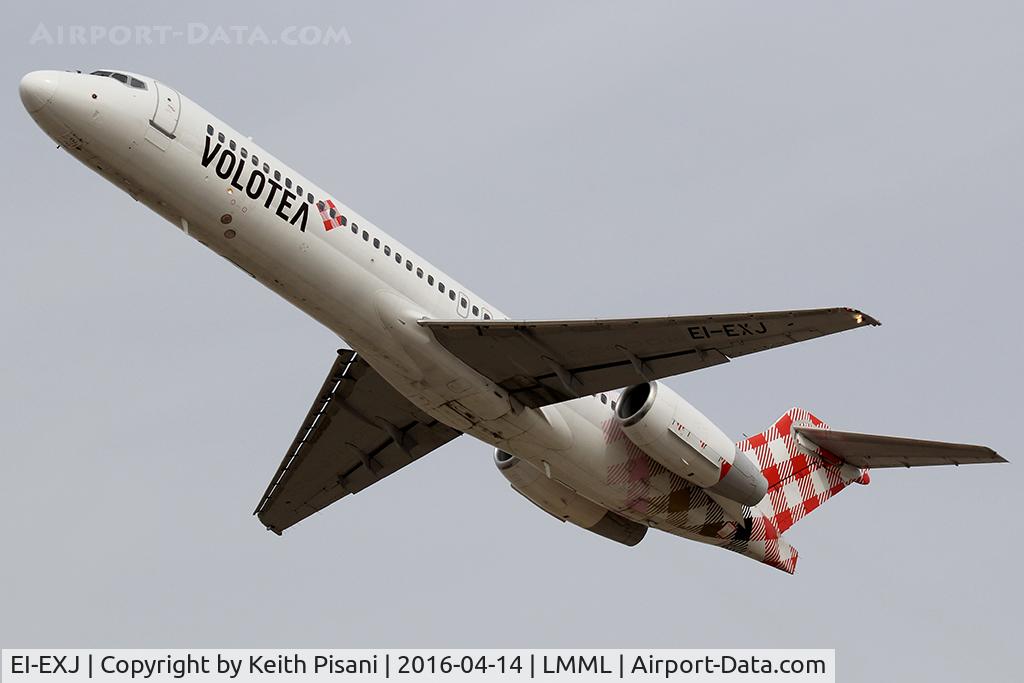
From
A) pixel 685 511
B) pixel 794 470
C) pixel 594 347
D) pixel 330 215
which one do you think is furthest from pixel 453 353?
Answer: pixel 794 470

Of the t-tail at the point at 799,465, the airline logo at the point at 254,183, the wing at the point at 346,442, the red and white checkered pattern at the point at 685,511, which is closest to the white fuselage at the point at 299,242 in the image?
the airline logo at the point at 254,183

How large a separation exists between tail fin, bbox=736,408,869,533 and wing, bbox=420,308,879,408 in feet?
19.9

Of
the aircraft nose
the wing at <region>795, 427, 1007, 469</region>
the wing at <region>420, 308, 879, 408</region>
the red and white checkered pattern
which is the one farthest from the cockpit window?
the wing at <region>795, 427, 1007, 469</region>

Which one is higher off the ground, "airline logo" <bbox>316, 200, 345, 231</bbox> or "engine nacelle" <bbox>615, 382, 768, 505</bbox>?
"airline logo" <bbox>316, 200, 345, 231</bbox>

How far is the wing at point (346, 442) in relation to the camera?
87.9 feet

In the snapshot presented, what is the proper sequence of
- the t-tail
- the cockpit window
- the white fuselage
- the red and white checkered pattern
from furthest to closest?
1. the t-tail
2. the red and white checkered pattern
3. the cockpit window
4. the white fuselage

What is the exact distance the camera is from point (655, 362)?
2281 cm

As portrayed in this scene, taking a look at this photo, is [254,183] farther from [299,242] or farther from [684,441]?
[684,441]

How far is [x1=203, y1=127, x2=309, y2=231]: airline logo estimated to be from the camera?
71.3 feet

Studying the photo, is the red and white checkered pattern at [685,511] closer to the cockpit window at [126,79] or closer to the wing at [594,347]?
the wing at [594,347]

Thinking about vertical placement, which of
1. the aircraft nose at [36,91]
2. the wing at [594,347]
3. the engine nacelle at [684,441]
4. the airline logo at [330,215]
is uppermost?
the aircraft nose at [36,91]

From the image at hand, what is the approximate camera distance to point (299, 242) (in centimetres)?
2216

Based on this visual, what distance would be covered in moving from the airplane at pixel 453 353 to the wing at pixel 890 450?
0.15ft

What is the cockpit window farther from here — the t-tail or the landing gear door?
the t-tail
